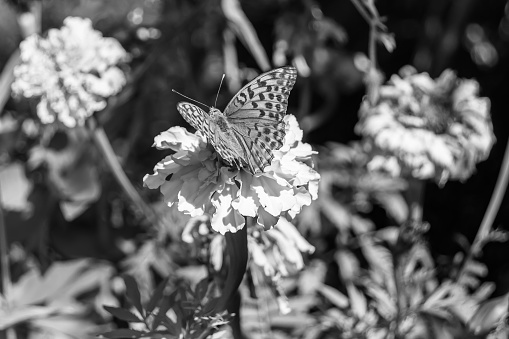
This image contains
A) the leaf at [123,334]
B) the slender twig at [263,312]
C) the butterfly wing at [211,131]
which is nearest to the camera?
the butterfly wing at [211,131]

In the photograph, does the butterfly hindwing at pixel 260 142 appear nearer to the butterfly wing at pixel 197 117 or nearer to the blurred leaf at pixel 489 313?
the butterfly wing at pixel 197 117

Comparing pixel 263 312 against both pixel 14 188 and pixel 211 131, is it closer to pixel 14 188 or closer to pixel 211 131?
pixel 211 131

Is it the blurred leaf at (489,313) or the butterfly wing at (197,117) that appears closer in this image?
the butterfly wing at (197,117)

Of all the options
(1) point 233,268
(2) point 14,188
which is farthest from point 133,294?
(2) point 14,188

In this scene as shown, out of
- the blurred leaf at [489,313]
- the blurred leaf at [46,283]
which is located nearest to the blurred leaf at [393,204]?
the blurred leaf at [489,313]

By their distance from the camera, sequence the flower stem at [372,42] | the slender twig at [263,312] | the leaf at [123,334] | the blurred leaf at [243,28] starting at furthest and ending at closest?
the blurred leaf at [243,28], the slender twig at [263,312], the flower stem at [372,42], the leaf at [123,334]

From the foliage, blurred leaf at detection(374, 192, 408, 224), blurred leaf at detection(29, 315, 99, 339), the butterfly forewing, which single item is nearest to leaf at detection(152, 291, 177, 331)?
the foliage

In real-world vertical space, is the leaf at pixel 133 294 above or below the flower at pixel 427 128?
below

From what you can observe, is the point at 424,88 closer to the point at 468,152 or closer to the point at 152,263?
the point at 468,152
